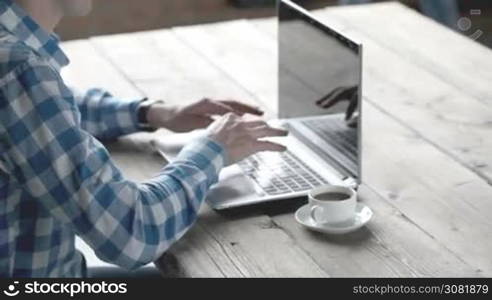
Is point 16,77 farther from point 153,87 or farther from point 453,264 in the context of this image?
point 153,87

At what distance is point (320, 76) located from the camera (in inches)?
69.6

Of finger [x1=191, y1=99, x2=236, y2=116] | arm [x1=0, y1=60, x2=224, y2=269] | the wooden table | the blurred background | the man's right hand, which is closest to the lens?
arm [x1=0, y1=60, x2=224, y2=269]

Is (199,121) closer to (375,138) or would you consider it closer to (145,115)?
(145,115)

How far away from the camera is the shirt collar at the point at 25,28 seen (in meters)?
1.29

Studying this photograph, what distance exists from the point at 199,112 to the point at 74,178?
1.91 feet

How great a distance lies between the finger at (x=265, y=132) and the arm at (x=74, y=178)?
26cm

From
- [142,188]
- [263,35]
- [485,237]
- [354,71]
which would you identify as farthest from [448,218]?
[263,35]

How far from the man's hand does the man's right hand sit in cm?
17

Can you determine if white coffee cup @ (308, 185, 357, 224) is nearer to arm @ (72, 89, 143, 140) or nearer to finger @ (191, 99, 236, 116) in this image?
finger @ (191, 99, 236, 116)

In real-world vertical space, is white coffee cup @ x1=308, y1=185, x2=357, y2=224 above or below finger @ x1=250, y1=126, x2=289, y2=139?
below

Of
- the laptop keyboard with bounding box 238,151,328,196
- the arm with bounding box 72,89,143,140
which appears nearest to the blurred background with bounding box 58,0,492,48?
the arm with bounding box 72,89,143,140

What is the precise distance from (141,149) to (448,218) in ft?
1.95

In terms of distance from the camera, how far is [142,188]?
55.2 inches

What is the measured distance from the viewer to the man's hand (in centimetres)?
182
